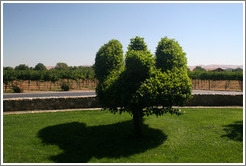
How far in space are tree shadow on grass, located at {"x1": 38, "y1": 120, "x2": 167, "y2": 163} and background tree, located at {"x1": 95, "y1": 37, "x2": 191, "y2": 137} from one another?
0.98 meters

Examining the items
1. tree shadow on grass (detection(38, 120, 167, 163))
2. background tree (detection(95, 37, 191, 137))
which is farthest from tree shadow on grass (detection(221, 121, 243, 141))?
tree shadow on grass (detection(38, 120, 167, 163))

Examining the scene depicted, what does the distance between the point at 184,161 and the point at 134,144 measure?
103 inches

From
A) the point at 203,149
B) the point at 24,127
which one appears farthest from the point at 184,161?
the point at 24,127

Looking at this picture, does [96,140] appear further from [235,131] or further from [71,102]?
[71,102]

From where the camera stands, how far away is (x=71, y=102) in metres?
17.5

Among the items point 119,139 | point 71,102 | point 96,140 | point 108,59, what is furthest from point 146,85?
point 71,102

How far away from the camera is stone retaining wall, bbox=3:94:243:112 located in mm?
16703

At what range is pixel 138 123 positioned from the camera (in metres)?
10.7

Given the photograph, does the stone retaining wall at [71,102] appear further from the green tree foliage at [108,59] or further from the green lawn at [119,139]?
the green tree foliage at [108,59]

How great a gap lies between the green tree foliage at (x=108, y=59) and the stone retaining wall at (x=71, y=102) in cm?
667

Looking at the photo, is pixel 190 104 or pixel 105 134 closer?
pixel 105 134

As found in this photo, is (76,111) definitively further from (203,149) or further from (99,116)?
(203,149)

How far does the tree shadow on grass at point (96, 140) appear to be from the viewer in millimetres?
8617

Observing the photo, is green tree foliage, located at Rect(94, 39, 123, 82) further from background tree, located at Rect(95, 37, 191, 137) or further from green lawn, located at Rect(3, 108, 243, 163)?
green lawn, located at Rect(3, 108, 243, 163)
